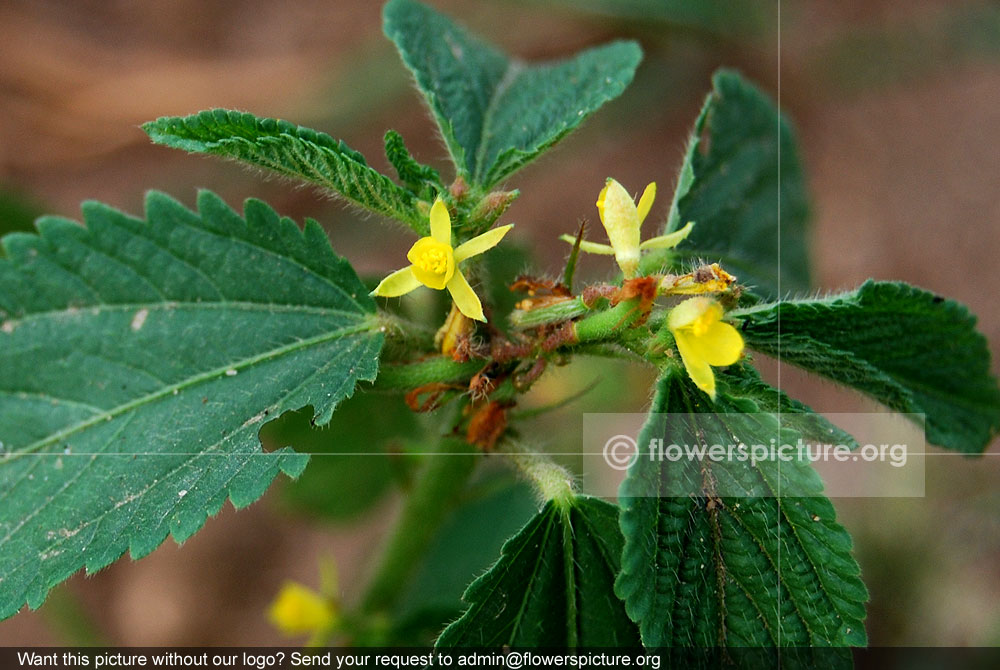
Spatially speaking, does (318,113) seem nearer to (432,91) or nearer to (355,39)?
(355,39)

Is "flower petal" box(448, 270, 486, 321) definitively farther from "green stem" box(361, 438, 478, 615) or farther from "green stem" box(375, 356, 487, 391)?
"green stem" box(361, 438, 478, 615)

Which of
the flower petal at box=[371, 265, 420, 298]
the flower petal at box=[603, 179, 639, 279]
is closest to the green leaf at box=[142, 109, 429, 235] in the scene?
the flower petal at box=[371, 265, 420, 298]

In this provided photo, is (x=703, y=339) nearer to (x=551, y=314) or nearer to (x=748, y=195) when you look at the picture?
(x=551, y=314)

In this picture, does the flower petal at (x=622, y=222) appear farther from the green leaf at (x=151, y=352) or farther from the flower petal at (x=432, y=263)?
the green leaf at (x=151, y=352)

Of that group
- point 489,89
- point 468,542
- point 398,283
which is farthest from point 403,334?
point 468,542

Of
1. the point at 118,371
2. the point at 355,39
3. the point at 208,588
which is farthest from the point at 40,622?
the point at 355,39

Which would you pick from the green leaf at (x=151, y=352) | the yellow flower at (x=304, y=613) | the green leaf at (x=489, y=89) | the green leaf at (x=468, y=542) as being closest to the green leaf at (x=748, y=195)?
the green leaf at (x=489, y=89)
